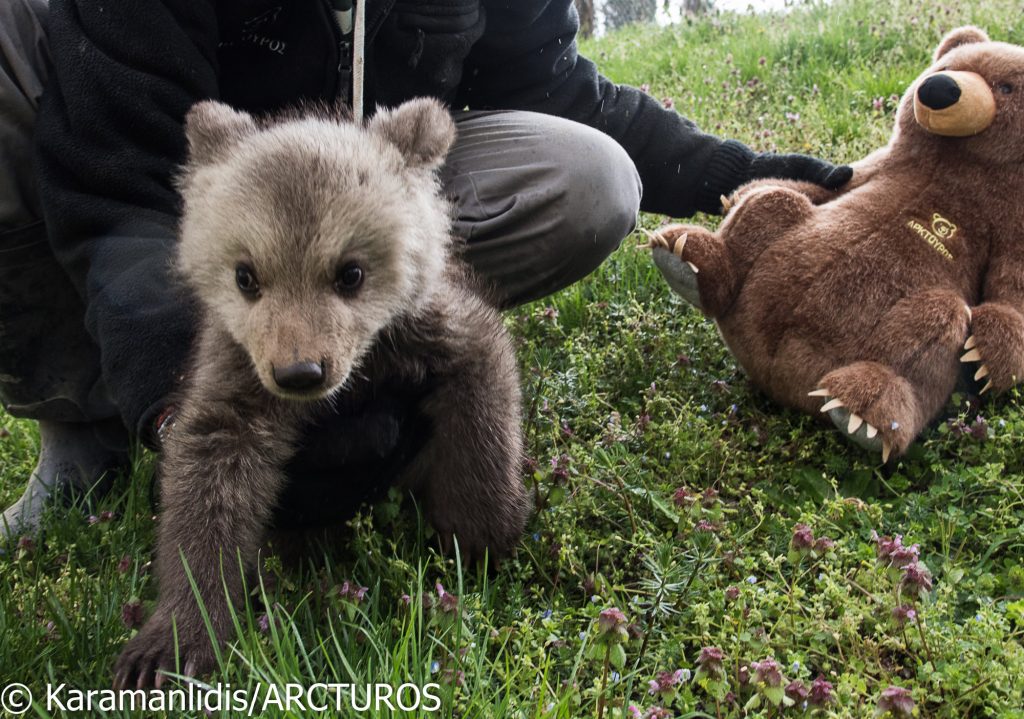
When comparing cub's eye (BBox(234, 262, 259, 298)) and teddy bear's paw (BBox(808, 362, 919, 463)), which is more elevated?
cub's eye (BBox(234, 262, 259, 298))

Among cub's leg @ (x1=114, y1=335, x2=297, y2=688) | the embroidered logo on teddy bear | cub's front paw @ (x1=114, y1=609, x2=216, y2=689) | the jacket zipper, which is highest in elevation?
the jacket zipper

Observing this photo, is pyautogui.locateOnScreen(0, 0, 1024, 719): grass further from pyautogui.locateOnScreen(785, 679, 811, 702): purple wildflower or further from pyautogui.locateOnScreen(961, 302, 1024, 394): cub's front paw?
pyautogui.locateOnScreen(961, 302, 1024, 394): cub's front paw

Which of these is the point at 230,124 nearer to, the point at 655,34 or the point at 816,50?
the point at 816,50

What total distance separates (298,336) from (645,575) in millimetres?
1165

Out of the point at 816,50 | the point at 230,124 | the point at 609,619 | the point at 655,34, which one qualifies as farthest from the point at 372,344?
the point at 655,34

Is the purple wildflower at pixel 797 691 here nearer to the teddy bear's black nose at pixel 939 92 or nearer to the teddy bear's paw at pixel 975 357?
the teddy bear's paw at pixel 975 357

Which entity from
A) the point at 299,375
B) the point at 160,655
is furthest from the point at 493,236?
the point at 160,655

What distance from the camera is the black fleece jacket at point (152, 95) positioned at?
254cm

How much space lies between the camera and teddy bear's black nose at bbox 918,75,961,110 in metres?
2.92

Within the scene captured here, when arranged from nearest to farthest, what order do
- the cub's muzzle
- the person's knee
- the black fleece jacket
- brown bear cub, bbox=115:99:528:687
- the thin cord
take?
brown bear cub, bbox=115:99:528:687, the thin cord, the black fleece jacket, the cub's muzzle, the person's knee

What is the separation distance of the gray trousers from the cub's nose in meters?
1.22

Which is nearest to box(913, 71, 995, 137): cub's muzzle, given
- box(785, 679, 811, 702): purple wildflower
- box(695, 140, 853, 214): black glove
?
box(695, 140, 853, 214): black glove

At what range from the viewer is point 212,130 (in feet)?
7.63

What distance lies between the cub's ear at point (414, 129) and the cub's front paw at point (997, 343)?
5.31 ft
